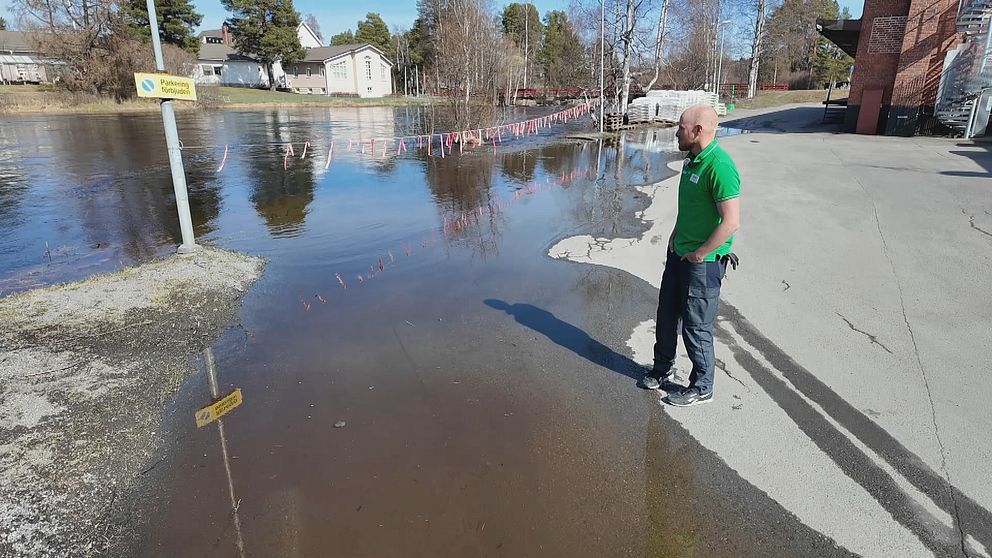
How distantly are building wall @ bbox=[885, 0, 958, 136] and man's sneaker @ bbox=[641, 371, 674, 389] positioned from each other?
22955 millimetres

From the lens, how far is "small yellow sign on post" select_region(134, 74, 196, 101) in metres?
6.39

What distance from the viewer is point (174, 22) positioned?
187 feet

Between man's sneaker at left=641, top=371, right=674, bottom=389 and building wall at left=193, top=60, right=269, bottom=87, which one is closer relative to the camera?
man's sneaker at left=641, top=371, right=674, bottom=389

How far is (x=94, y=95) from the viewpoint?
43750 mm

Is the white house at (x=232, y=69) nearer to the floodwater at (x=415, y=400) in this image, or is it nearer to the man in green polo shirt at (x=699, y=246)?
the floodwater at (x=415, y=400)

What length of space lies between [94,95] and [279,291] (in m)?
49.9

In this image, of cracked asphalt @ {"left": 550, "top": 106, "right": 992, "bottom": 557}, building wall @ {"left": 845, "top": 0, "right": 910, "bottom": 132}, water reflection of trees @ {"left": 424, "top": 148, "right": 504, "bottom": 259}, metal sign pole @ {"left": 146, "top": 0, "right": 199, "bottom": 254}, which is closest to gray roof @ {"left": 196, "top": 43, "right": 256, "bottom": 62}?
water reflection of trees @ {"left": 424, "top": 148, "right": 504, "bottom": 259}

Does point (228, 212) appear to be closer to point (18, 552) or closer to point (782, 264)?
point (18, 552)

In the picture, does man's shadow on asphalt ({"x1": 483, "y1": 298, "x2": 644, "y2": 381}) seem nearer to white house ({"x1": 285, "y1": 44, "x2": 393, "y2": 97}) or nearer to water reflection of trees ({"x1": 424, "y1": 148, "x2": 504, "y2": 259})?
water reflection of trees ({"x1": 424, "y1": 148, "x2": 504, "y2": 259})

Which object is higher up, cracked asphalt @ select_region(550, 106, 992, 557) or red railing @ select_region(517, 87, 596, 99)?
red railing @ select_region(517, 87, 596, 99)

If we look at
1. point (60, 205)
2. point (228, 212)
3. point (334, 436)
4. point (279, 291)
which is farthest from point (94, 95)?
point (334, 436)

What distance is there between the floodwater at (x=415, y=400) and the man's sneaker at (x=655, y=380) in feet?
0.39

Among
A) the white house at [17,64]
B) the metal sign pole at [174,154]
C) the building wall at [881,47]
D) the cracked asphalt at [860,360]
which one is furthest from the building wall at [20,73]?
the cracked asphalt at [860,360]

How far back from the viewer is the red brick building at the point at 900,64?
2011 centimetres
